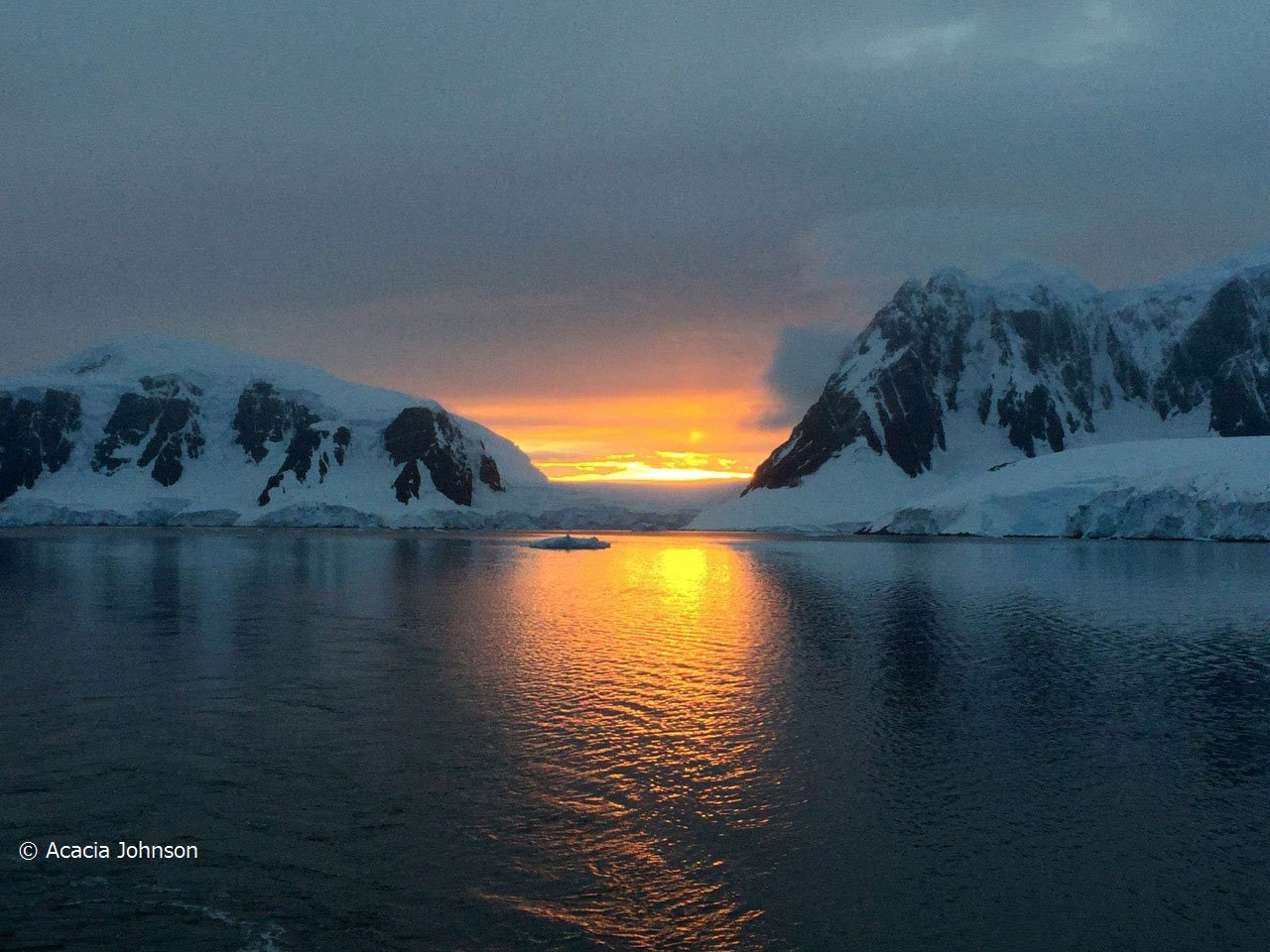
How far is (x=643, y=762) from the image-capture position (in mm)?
19625

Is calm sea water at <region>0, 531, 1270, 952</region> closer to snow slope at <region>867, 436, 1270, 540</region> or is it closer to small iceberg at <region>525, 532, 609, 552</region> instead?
small iceberg at <region>525, 532, 609, 552</region>

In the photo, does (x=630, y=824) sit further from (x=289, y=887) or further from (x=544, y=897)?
(x=289, y=887)

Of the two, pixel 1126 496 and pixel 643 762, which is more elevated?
pixel 1126 496

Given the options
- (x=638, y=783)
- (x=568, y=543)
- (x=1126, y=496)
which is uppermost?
(x=1126, y=496)

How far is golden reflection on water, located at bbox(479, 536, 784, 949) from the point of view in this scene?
508 inches

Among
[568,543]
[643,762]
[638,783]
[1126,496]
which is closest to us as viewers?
[638,783]

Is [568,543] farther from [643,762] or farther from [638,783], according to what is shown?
[638,783]

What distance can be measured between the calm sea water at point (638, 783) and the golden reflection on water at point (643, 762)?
0.27 ft

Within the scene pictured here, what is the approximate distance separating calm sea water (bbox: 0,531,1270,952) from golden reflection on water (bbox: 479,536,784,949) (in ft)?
0.27

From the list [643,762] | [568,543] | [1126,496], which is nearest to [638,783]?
[643,762]

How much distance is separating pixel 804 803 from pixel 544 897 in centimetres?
584

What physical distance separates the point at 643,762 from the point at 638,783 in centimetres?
150

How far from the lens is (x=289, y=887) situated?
1329 centimetres

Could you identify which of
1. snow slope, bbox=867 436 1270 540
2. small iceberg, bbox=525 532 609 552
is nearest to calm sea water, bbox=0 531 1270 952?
small iceberg, bbox=525 532 609 552
